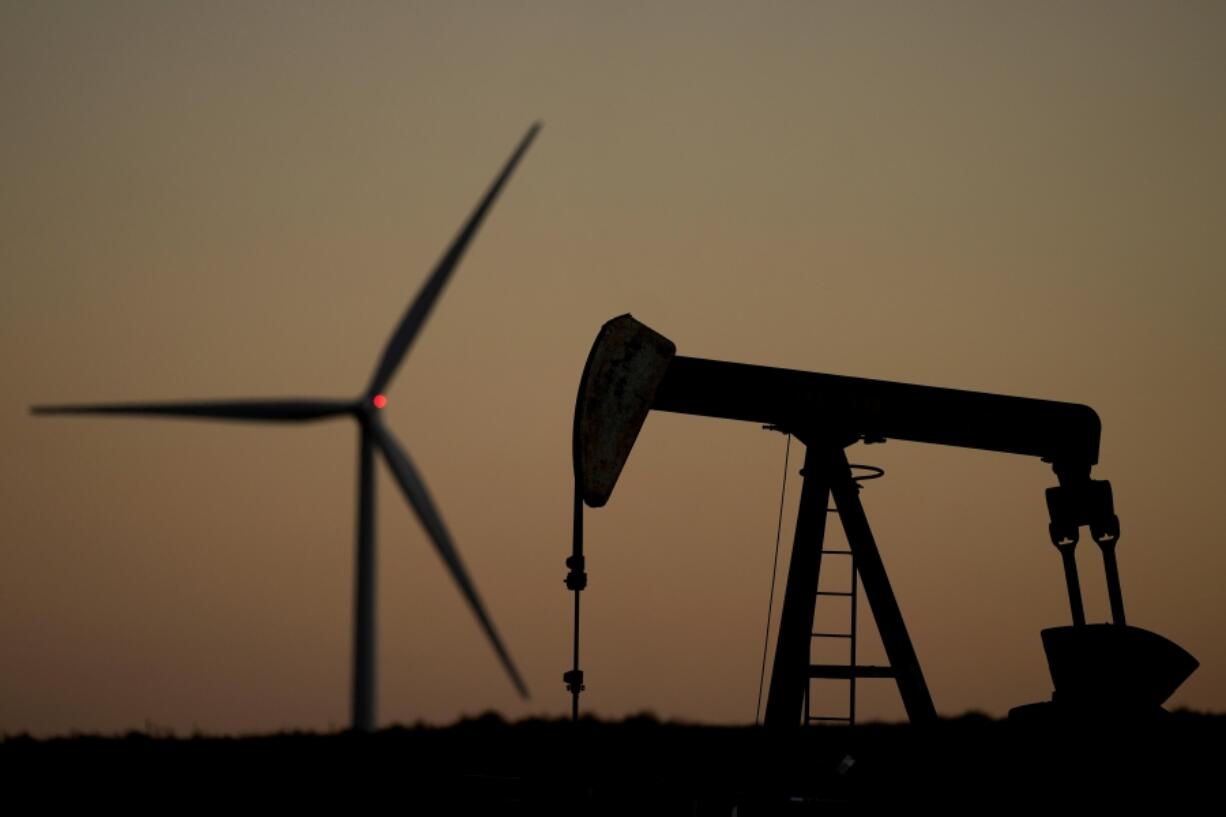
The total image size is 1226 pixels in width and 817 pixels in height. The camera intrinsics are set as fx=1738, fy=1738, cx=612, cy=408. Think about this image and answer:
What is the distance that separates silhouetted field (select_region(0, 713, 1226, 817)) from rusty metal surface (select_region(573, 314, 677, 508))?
4.95 feet

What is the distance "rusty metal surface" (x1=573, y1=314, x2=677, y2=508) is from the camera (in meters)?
9.99

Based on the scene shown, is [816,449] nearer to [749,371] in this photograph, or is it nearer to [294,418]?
[749,371]

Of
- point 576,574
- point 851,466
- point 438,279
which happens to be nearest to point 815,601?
point 851,466

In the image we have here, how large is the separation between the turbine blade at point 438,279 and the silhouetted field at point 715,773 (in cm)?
311

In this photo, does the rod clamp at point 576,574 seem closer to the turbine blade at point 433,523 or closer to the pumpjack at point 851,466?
the pumpjack at point 851,466

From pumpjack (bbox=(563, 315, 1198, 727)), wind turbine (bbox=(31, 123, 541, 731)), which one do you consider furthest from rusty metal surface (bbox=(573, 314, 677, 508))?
wind turbine (bbox=(31, 123, 541, 731))

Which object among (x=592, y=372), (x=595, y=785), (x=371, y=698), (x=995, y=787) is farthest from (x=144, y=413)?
(x=995, y=787)

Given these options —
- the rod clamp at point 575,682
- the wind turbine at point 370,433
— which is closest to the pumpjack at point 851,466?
the rod clamp at point 575,682

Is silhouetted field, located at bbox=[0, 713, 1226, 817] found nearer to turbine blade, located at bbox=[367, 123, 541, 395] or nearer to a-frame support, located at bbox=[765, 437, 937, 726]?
a-frame support, located at bbox=[765, 437, 937, 726]

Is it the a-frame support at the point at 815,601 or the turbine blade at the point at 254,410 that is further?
the a-frame support at the point at 815,601

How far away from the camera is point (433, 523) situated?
7277 mm

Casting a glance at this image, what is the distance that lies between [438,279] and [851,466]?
175 inches

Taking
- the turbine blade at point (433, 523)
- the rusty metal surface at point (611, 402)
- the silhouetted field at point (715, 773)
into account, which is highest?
the rusty metal surface at point (611, 402)

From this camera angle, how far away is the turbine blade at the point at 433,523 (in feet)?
23.3
